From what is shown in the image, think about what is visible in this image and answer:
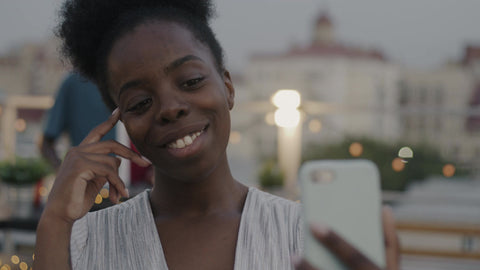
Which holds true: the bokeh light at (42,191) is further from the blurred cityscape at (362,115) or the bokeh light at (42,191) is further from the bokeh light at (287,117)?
the bokeh light at (287,117)

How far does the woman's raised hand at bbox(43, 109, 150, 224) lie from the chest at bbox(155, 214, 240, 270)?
12 cm

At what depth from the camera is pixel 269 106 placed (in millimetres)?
3828

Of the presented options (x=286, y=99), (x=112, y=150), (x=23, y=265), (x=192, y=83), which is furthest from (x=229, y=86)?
(x=286, y=99)

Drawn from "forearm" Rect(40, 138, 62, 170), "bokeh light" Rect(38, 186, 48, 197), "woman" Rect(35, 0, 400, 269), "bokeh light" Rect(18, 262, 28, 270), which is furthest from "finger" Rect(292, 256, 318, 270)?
"bokeh light" Rect(38, 186, 48, 197)

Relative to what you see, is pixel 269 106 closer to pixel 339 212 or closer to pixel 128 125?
pixel 128 125

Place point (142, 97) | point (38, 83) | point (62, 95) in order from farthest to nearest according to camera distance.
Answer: point (38, 83) < point (62, 95) < point (142, 97)

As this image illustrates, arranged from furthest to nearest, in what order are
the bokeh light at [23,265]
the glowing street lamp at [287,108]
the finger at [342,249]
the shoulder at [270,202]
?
the glowing street lamp at [287,108] < the bokeh light at [23,265] < the shoulder at [270,202] < the finger at [342,249]

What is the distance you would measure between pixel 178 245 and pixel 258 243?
152 mm

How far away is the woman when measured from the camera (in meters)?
0.95

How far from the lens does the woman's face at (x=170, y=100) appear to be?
0.95m

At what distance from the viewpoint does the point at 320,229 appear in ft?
2.19

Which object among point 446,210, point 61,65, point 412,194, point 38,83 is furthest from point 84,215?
point 38,83

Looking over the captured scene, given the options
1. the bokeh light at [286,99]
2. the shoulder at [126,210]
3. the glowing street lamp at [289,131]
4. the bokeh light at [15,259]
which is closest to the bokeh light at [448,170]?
the glowing street lamp at [289,131]

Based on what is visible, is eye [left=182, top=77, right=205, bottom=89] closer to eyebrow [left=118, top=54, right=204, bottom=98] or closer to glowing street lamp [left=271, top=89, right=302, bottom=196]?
eyebrow [left=118, top=54, right=204, bottom=98]
